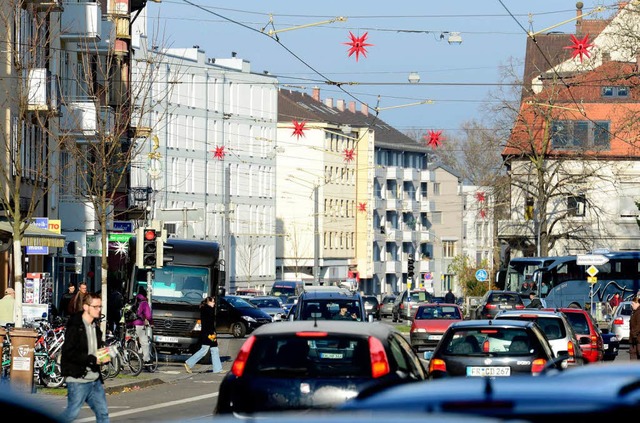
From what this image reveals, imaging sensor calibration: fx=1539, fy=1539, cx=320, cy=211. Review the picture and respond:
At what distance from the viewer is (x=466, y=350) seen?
18.3 m

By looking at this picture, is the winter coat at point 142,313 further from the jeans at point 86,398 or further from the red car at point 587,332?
the jeans at point 86,398

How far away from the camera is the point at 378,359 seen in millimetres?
13133

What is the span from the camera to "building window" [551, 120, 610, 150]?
272 ft

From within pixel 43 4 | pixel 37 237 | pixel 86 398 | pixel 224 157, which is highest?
pixel 224 157

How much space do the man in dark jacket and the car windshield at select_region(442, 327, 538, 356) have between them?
434cm

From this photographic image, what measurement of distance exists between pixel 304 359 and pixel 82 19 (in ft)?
127

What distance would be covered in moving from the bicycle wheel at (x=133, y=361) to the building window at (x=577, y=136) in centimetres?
5151

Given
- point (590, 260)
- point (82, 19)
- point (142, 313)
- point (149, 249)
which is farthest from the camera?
point (590, 260)

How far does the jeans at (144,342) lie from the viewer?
32.8m

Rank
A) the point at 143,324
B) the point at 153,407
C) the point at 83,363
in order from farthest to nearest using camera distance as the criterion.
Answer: the point at 143,324 → the point at 153,407 → the point at 83,363

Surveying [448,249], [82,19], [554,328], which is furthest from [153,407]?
[448,249]

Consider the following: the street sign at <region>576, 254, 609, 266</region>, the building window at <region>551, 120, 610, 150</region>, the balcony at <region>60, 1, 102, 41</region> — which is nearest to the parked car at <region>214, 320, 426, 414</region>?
the balcony at <region>60, 1, 102, 41</region>

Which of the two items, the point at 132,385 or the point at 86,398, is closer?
the point at 86,398

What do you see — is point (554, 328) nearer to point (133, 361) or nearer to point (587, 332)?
point (587, 332)
